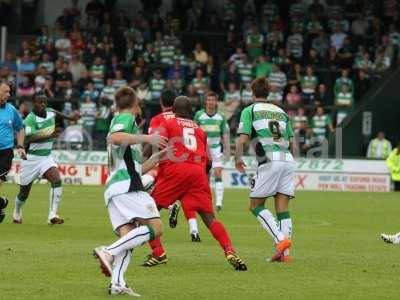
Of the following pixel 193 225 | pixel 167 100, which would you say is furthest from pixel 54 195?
pixel 167 100

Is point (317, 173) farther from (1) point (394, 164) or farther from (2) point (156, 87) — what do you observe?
(2) point (156, 87)

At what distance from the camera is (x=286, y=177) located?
584 inches

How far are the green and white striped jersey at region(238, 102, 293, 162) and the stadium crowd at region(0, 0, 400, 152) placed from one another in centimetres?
2088

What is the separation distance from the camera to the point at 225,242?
1338cm

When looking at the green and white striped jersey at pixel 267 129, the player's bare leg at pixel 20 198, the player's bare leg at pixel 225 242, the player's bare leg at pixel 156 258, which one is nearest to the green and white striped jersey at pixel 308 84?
the player's bare leg at pixel 20 198

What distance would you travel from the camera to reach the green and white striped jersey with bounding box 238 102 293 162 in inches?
576

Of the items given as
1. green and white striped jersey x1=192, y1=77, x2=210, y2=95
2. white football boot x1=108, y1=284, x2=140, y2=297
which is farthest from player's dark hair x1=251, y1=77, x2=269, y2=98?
green and white striped jersey x1=192, y1=77, x2=210, y2=95

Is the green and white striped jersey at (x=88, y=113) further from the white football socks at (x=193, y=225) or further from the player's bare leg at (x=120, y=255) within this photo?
the player's bare leg at (x=120, y=255)

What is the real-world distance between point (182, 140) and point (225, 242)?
1459 mm

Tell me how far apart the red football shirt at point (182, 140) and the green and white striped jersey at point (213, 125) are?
29.3ft

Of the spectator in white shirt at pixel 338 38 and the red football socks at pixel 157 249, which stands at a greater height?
the spectator in white shirt at pixel 338 38

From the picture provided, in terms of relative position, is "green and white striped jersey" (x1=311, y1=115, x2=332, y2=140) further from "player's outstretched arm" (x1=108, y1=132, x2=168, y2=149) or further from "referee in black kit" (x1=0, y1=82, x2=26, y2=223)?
"player's outstretched arm" (x1=108, y1=132, x2=168, y2=149)

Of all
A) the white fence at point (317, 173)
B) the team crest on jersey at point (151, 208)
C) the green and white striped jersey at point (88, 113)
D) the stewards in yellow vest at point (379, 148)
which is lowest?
the white fence at point (317, 173)

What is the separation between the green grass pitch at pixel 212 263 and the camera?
451 inches
